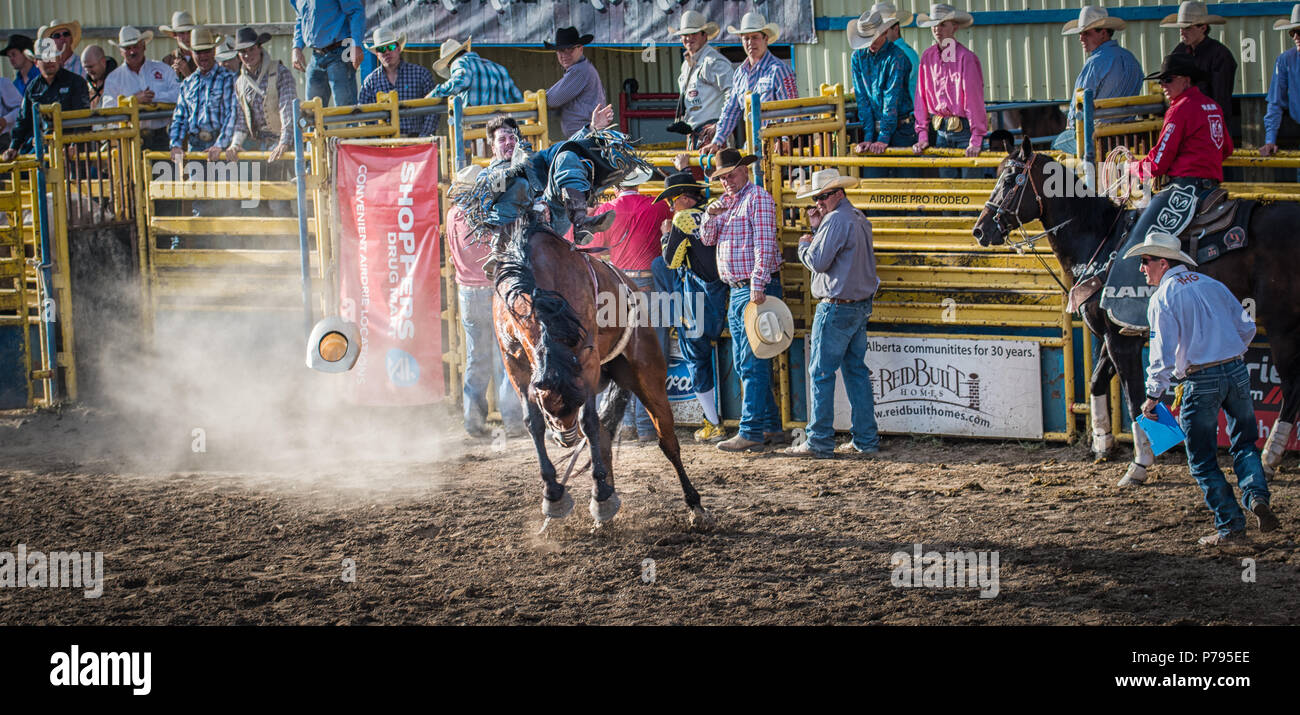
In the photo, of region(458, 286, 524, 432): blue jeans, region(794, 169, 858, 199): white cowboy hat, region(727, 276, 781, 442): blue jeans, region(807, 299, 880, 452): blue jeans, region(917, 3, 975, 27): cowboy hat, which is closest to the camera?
region(794, 169, 858, 199): white cowboy hat

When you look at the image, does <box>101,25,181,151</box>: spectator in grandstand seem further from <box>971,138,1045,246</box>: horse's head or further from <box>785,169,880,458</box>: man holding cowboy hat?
<box>971,138,1045,246</box>: horse's head

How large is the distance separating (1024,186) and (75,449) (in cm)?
774

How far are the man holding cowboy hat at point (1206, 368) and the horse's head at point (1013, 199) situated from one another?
216 centimetres

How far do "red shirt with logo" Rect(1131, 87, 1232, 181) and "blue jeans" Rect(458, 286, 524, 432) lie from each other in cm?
522

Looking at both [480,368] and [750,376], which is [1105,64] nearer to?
[750,376]

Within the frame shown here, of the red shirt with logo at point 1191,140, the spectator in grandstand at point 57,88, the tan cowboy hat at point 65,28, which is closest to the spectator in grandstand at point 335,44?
the spectator in grandstand at point 57,88

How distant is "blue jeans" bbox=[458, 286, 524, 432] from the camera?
36.0ft

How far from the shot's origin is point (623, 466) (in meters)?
9.92

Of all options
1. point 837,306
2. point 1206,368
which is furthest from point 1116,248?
point 1206,368

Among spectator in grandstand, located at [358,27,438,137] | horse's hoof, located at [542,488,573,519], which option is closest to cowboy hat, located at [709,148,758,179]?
horse's hoof, located at [542,488,573,519]

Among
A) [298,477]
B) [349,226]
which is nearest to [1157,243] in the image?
[298,477]

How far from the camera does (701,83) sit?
12.0 metres

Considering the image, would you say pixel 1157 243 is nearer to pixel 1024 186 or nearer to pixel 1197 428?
pixel 1197 428
